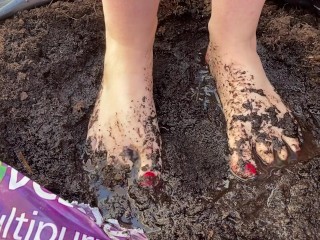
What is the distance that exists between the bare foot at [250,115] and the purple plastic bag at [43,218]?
1.15ft

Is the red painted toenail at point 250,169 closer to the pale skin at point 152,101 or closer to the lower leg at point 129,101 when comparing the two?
the pale skin at point 152,101

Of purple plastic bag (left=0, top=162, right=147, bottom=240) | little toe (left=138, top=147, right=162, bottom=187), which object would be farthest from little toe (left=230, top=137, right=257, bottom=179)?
purple plastic bag (left=0, top=162, right=147, bottom=240)

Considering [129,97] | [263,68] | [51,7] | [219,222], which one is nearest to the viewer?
[219,222]

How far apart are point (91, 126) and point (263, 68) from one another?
1.70 feet

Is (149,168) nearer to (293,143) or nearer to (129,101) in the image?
(129,101)

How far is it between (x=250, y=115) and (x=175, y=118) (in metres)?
0.20

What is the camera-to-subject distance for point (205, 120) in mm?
1488

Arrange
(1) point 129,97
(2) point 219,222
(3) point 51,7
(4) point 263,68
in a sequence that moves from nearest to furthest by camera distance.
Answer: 1. (2) point 219,222
2. (1) point 129,97
3. (4) point 263,68
4. (3) point 51,7

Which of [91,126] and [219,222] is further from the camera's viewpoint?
[91,126]

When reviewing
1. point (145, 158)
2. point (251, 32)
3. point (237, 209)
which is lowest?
point (237, 209)

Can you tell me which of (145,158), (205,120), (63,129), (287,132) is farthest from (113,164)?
(287,132)

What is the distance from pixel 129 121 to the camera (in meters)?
1.39

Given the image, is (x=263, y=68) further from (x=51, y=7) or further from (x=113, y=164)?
(x=51, y=7)

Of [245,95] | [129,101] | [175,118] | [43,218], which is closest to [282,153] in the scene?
[245,95]
